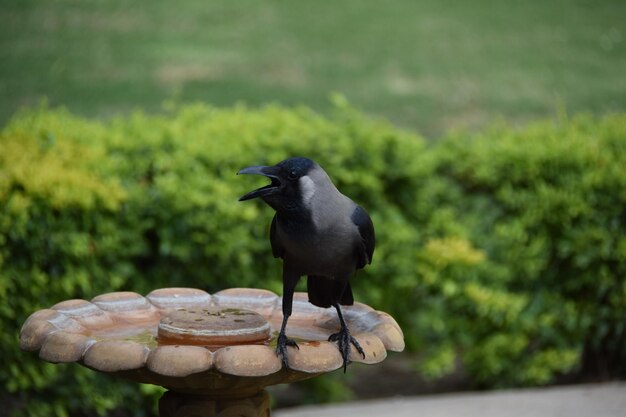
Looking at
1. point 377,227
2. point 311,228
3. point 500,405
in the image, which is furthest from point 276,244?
point 500,405

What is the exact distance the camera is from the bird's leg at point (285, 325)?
3148 mm

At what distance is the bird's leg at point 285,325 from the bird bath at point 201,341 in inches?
0.9

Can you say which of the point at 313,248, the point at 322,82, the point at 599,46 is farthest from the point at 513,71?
the point at 313,248

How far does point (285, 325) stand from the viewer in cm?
339

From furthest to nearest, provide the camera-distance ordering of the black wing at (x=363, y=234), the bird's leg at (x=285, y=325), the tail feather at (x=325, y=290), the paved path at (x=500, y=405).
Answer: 1. the paved path at (x=500, y=405)
2. the tail feather at (x=325, y=290)
3. the black wing at (x=363, y=234)
4. the bird's leg at (x=285, y=325)

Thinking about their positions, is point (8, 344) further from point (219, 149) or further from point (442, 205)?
point (442, 205)

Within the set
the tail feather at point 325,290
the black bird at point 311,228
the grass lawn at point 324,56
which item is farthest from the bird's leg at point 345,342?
the grass lawn at point 324,56

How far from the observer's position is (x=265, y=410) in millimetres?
3752

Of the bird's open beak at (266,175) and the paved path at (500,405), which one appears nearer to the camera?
the bird's open beak at (266,175)

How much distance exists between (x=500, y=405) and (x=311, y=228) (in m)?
3.13

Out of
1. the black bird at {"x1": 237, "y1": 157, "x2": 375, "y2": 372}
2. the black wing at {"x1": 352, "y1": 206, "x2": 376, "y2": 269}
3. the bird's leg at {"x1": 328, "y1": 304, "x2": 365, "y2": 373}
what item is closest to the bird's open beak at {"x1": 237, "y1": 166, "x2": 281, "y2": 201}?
the black bird at {"x1": 237, "y1": 157, "x2": 375, "y2": 372}

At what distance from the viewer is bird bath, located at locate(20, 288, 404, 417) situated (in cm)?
305

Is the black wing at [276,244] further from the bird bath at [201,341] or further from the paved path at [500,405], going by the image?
the paved path at [500,405]

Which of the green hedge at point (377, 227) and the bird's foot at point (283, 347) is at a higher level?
the bird's foot at point (283, 347)
